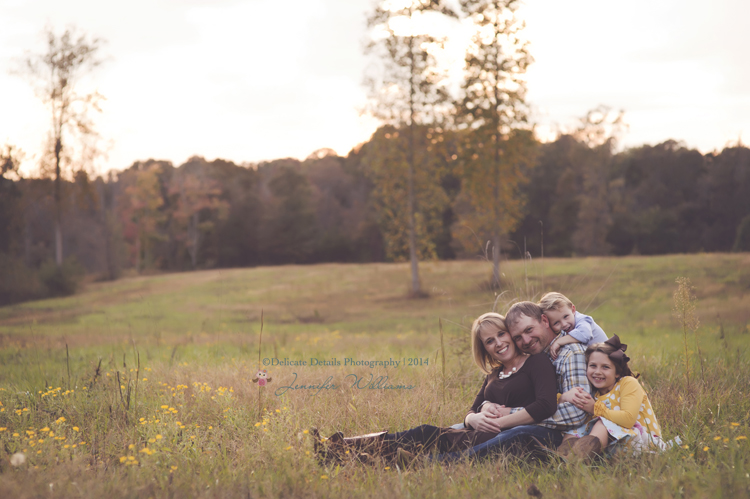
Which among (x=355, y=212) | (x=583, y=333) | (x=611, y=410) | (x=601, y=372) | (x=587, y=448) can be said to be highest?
(x=355, y=212)

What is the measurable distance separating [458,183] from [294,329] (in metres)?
36.1

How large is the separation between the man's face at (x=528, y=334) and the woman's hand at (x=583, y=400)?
414 mm

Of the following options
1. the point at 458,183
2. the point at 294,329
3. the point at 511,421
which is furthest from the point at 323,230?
the point at 511,421

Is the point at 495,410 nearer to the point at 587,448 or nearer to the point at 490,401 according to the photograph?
the point at 490,401

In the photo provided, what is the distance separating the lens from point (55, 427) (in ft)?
14.8

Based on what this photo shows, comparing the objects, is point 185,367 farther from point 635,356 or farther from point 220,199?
point 220,199

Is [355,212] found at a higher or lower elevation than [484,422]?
higher

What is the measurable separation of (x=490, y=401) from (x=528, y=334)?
27.4 inches

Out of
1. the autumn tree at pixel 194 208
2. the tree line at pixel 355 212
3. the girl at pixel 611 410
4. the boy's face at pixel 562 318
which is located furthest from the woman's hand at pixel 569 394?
the autumn tree at pixel 194 208

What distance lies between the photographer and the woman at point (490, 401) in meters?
3.75

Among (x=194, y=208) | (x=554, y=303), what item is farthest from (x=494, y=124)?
(x=194, y=208)

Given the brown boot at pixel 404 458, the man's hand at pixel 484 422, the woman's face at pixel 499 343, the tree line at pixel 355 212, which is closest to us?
the brown boot at pixel 404 458

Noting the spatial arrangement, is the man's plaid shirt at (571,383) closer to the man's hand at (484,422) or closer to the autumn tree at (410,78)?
the man's hand at (484,422)

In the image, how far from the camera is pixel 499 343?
12.9 ft
